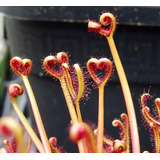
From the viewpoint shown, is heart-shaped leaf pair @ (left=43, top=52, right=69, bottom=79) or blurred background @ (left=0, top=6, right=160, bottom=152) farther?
blurred background @ (left=0, top=6, right=160, bottom=152)

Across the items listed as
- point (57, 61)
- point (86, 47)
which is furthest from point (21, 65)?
point (86, 47)

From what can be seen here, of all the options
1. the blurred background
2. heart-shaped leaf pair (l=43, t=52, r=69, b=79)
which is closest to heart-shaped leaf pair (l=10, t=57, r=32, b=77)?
heart-shaped leaf pair (l=43, t=52, r=69, b=79)

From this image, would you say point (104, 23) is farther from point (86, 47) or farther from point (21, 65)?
point (86, 47)

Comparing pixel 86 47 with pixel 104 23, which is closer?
pixel 104 23

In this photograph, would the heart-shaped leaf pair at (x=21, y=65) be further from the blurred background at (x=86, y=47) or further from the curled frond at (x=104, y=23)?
the blurred background at (x=86, y=47)

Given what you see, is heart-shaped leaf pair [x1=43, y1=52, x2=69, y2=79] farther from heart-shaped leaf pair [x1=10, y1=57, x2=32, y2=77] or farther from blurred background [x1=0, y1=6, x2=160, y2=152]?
blurred background [x1=0, y1=6, x2=160, y2=152]

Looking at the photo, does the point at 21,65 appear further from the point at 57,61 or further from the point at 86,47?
the point at 86,47
